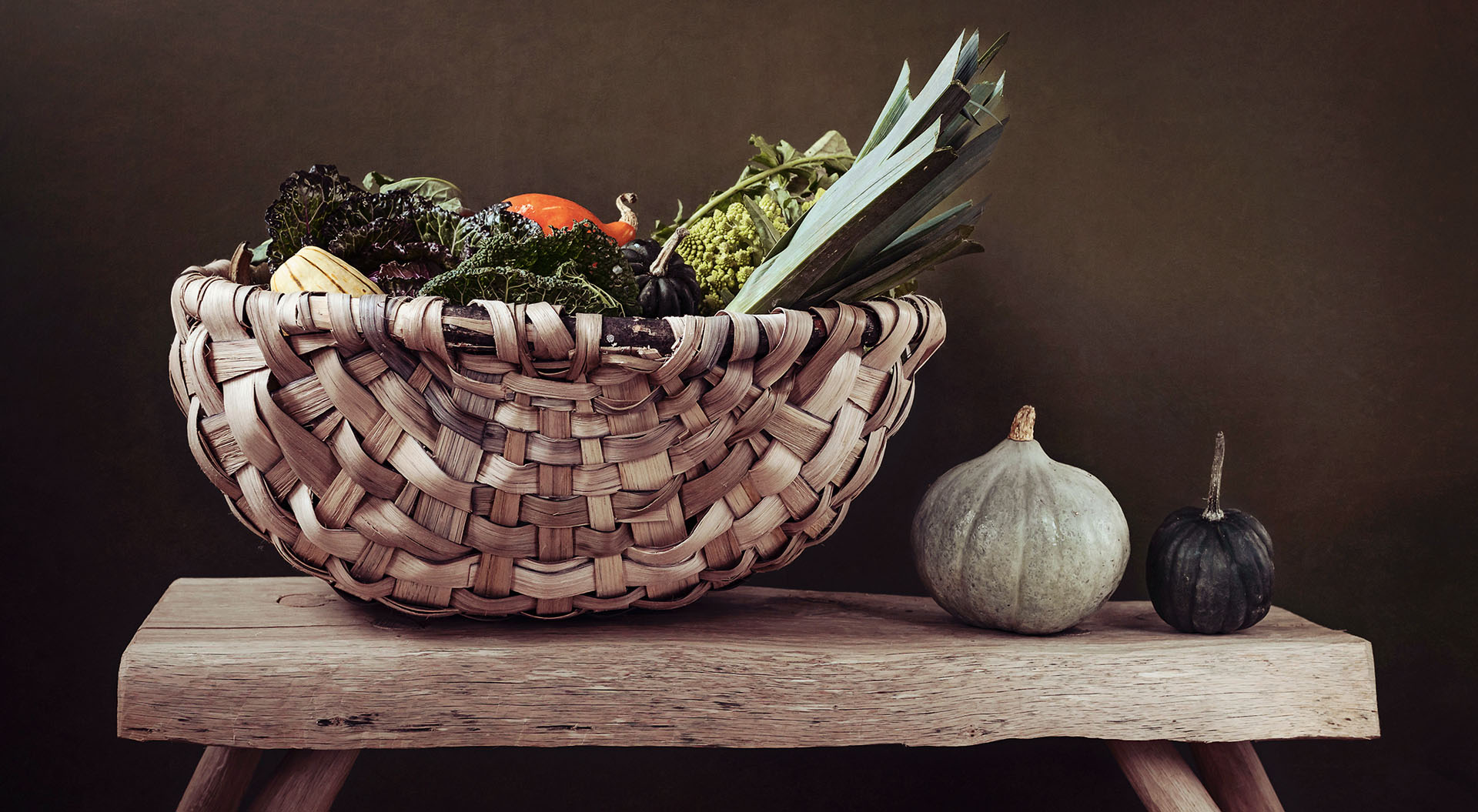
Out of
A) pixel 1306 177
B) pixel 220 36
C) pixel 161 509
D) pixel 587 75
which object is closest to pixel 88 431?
Result: pixel 161 509

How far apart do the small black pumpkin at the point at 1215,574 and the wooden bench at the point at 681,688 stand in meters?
0.02

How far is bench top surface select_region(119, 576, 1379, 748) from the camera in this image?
0.66 m

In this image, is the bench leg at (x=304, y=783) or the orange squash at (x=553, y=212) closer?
the bench leg at (x=304, y=783)

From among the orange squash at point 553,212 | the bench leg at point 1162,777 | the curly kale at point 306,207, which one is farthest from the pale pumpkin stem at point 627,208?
the bench leg at point 1162,777

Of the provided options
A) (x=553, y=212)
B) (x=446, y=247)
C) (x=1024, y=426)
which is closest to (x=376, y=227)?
(x=446, y=247)

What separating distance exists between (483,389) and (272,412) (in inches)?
5.7

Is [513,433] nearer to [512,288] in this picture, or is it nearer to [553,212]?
[512,288]

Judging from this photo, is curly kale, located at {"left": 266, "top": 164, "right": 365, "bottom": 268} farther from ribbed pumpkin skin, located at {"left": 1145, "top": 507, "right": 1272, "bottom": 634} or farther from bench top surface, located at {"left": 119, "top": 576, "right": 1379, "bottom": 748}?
ribbed pumpkin skin, located at {"left": 1145, "top": 507, "right": 1272, "bottom": 634}

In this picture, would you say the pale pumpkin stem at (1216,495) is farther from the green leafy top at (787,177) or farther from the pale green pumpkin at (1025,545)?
the green leafy top at (787,177)

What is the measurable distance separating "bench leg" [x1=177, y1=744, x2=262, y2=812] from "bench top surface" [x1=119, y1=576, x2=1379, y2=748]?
0.35 feet

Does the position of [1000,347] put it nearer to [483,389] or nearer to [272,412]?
[483,389]

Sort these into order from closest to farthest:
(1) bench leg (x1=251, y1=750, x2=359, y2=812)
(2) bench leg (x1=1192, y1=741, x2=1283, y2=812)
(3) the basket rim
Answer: (3) the basket rim, (1) bench leg (x1=251, y1=750, x2=359, y2=812), (2) bench leg (x1=1192, y1=741, x2=1283, y2=812)

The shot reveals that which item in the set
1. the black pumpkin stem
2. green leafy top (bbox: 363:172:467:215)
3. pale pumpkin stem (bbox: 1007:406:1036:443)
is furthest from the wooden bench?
green leafy top (bbox: 363:172:467:215)

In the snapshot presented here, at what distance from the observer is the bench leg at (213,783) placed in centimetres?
74
